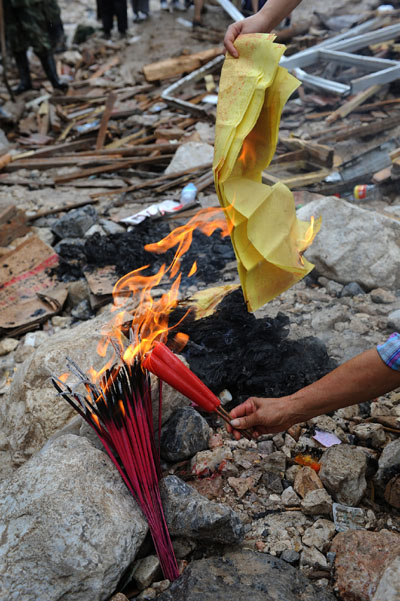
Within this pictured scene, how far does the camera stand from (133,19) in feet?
48.1

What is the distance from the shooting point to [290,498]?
2.48m

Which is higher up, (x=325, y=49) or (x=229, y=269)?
(x=325, y=49)

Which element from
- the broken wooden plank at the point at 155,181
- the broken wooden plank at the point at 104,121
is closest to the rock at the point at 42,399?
the broken wooden plank at the point at 155,181

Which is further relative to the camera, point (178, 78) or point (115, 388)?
point (178, 78)

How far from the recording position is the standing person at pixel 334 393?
217 centimetres

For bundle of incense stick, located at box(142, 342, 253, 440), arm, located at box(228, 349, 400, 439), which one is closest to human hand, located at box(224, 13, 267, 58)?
bundle of incense stick, located at box(142, 342, 253, 440)

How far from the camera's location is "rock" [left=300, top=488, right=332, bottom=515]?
2373mm

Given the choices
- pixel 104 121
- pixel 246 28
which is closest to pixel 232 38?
pixel 246 28

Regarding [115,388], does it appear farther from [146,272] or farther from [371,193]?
[371,193]

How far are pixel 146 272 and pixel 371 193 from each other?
114 inches

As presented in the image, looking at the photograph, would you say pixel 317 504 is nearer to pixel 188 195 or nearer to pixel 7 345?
pixel 7 345

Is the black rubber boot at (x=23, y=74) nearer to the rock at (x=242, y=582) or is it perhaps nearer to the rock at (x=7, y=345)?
the rock at (x=7, y=345)

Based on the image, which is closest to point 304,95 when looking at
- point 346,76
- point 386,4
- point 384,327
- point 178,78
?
point 346,76

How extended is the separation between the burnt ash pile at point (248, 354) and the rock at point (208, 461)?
51cm
